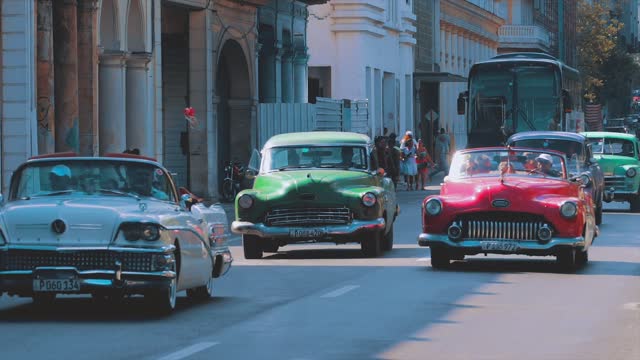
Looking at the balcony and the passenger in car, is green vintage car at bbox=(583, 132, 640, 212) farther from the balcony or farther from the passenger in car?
the balcony

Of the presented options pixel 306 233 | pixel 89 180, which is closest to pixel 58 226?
pixel 89 180

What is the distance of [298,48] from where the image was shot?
177 feet

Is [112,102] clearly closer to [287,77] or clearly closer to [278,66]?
[278,66]

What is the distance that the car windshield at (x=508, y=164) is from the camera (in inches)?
866

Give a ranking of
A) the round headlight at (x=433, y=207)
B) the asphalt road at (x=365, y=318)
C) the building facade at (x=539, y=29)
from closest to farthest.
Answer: the asphalt road at (x=365, y=318), the round headlight at (x=433, y=207), the building facade at (x=539, y=29)

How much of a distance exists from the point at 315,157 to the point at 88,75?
1137 cm

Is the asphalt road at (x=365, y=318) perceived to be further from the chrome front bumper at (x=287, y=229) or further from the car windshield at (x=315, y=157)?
the car windshield at (x=315, y=157)

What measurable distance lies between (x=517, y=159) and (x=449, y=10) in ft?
212

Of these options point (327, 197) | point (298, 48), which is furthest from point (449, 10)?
point (327, 197)

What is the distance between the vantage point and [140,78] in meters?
39.3

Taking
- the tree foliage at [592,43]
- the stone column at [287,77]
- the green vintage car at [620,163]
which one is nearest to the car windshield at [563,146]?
the green vintage car at [620,163]

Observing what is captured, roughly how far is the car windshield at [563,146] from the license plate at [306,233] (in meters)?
9.06

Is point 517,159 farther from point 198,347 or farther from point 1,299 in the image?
point 198,347

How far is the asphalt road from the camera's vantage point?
41.2 feet
